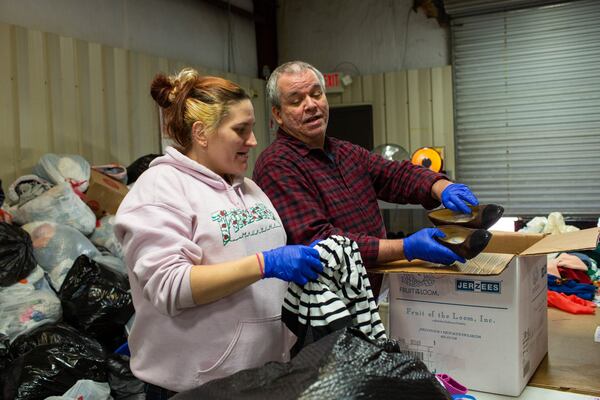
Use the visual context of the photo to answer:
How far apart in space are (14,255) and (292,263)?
2044 millimetres

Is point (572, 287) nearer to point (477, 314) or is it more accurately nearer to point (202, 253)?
point (477, 314)

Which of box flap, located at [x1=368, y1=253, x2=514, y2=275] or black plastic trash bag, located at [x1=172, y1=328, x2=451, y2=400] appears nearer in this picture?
black plastic trash bag, located at [x1=172, y1=328, x2=451, y2=400]

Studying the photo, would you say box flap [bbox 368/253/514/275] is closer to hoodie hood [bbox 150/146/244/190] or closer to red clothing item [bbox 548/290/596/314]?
hoodie hood [bbox 150/146/244/190]

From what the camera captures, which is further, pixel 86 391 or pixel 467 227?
pixel 86 391

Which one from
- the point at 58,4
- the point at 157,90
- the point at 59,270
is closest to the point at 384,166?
the point at 157,90

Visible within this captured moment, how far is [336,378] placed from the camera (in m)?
0.80

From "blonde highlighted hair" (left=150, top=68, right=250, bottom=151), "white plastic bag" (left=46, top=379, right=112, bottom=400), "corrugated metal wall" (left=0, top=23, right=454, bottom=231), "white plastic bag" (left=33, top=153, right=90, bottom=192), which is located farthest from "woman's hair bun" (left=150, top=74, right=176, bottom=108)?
"corrugated metal wall" (left=0, top=23, right=454, bottom=231)

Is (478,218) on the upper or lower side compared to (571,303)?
upper

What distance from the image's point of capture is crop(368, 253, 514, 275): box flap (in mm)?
1318

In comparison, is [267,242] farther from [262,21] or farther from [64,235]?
[262,21]

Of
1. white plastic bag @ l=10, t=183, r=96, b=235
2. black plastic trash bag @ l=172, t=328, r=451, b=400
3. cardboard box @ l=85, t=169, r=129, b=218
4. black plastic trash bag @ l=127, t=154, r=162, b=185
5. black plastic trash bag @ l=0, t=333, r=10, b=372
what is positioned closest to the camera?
black plastic trash bag @ l=172, t=328, r=451, b=400

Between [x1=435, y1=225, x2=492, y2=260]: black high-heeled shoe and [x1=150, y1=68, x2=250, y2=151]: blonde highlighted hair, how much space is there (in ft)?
2.12

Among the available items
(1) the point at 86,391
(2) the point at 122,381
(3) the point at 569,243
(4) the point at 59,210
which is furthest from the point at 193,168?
(4) the point at 59,210

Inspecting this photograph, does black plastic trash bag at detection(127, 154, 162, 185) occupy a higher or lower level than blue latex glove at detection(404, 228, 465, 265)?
higher
